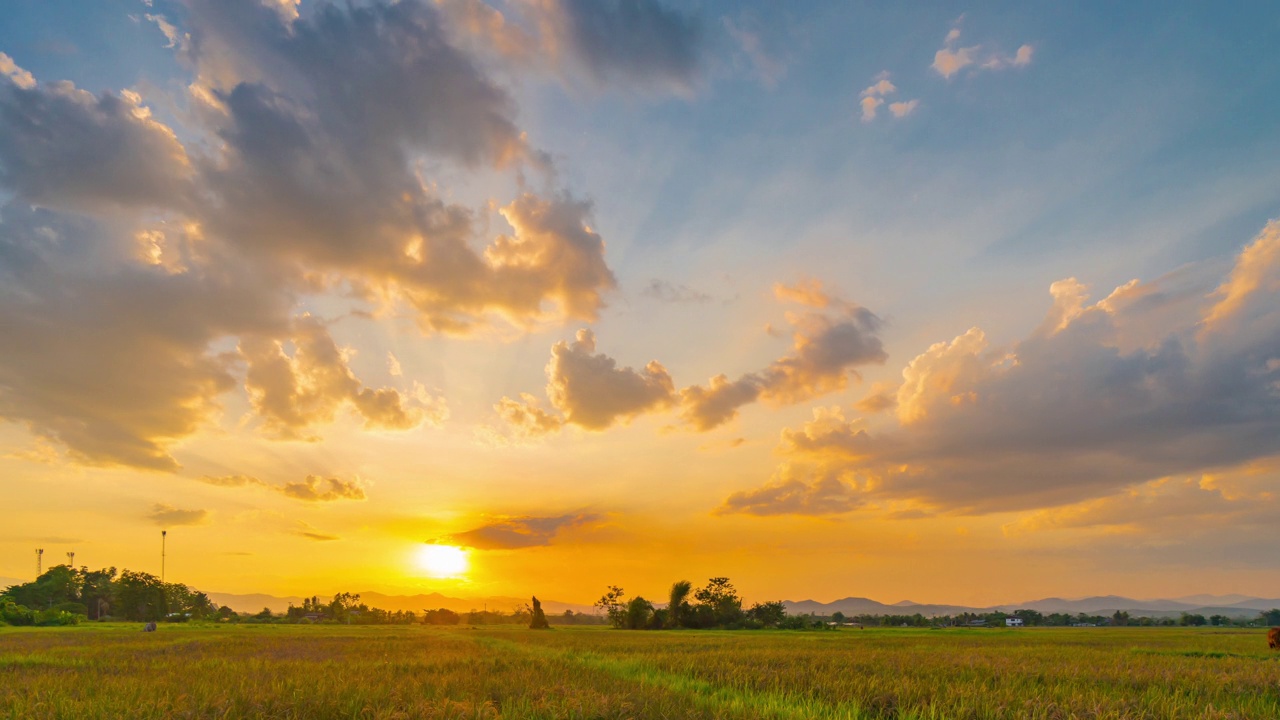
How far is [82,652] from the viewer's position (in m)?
20.4

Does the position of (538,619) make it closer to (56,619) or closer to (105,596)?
(56,619)

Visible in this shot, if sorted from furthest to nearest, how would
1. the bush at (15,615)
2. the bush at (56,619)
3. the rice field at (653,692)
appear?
the bush at (56,619)
the bush at (15,615)
the rice field at (653,692)

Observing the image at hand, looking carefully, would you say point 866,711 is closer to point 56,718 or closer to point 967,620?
point 56,718

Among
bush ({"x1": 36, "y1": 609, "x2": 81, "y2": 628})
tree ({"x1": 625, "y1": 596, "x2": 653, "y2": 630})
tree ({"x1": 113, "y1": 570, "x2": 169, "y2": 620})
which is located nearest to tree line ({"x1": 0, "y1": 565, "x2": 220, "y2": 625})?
tree ({"x1": 113, "y1": 570, "x2": 169, "y2": 620})

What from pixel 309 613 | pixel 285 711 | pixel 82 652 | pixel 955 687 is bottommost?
pixel 309 613

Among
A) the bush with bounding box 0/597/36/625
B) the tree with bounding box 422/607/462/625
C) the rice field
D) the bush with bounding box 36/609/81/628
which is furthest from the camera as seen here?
the tree with bounding box 422/607/462/625

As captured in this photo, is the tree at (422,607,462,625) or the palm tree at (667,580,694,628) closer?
the palm tree at (667,580,694,628)

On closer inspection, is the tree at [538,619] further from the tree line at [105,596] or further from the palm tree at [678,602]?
the tree line at [105,596]

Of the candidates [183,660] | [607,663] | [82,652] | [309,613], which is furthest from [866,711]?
[309,613]

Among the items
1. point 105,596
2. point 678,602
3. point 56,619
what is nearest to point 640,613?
point 678,602

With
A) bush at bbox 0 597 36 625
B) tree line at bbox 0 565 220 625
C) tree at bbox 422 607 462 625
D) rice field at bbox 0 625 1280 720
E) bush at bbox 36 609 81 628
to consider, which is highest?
rice field at bbox 0 625 1280 720

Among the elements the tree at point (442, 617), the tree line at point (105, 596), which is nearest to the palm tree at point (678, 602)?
the tree at point (442, 617)

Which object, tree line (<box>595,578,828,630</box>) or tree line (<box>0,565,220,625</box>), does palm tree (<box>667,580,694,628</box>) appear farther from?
tree line (<box>0,565,220,625</box>)

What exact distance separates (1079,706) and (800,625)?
224ft
